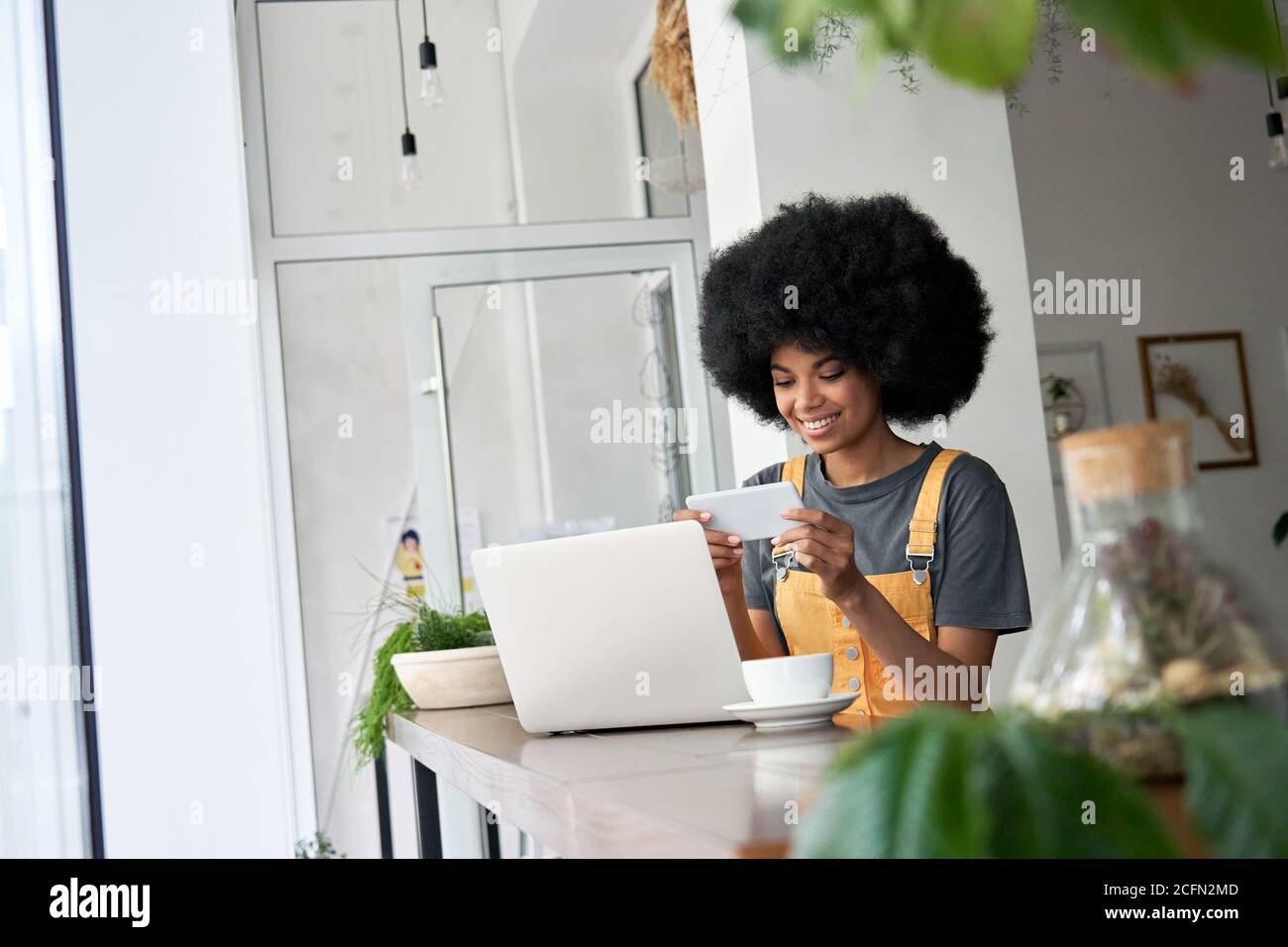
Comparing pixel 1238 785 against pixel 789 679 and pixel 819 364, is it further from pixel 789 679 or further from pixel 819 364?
pixel 819 364

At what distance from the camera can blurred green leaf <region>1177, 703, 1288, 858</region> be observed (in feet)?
0.61

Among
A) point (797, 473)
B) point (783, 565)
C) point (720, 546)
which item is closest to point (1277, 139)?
point (797, 473)

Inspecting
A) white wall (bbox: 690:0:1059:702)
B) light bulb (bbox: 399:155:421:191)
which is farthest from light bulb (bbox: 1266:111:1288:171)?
light bulb (bbox: 399:155:421:191)

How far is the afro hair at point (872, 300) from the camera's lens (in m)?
1.97

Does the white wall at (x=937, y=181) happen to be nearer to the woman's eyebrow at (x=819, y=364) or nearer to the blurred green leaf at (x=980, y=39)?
the woman's eyebrow at (x=819, y=364)

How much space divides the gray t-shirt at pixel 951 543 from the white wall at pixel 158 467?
2.83 feet

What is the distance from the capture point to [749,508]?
128cm

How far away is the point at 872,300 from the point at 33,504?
127 cm

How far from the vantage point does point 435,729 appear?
5.19ft

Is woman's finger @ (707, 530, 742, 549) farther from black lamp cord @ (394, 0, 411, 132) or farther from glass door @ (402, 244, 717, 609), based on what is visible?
black lamp cord @ (394, 0, 411, 132)

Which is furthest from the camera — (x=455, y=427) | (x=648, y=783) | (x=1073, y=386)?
(x=1073, y=386)
